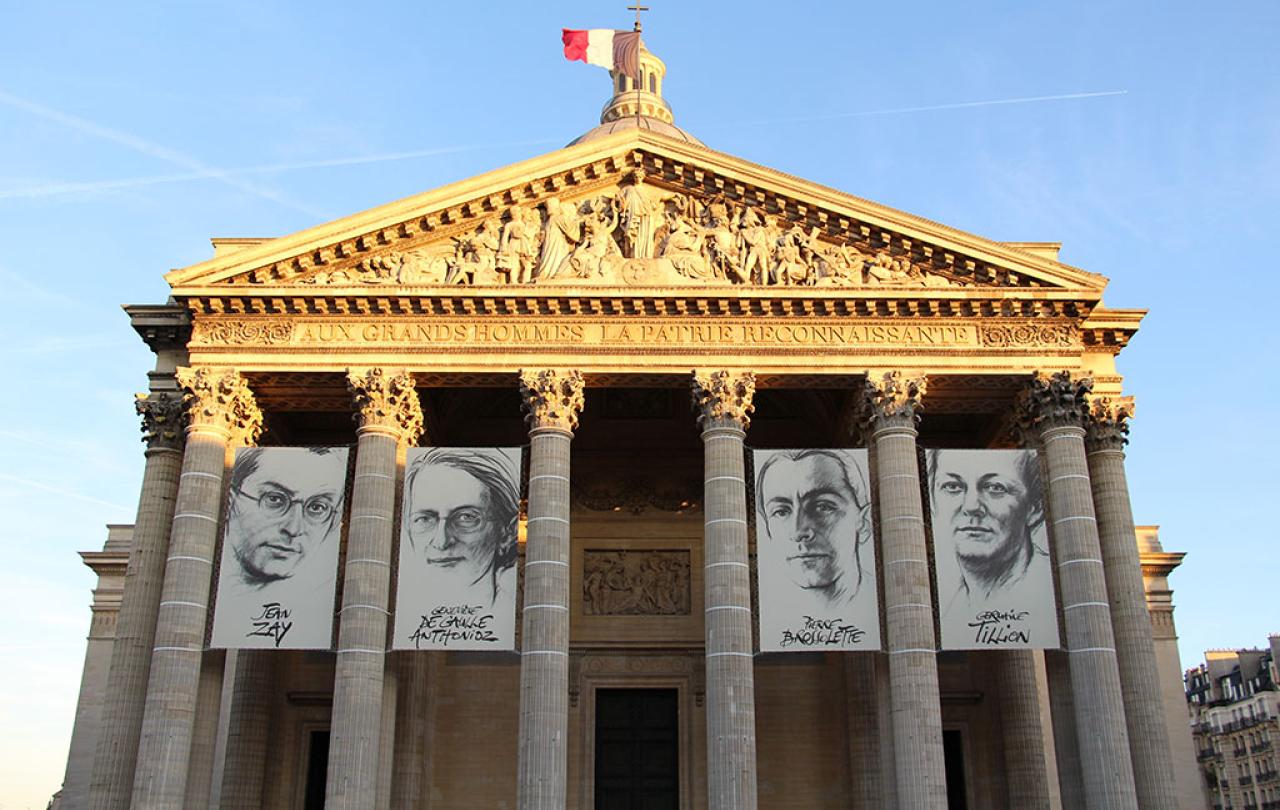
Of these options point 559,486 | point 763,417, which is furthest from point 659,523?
point 559,486

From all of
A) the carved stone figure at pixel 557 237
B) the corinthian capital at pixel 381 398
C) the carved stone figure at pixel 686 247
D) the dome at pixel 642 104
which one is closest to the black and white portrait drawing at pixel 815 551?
the carved stone figure at pixel 686 247

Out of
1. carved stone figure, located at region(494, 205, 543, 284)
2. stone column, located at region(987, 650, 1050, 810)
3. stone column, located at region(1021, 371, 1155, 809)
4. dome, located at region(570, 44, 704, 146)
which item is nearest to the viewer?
stone column, located at region(1021, 371, 1155, 809)

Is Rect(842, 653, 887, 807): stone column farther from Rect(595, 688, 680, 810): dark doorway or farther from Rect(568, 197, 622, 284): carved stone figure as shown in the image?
Rect(568, 197, 622, 284): carved stone figure

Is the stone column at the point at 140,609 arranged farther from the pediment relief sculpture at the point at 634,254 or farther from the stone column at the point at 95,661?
the stone column at the point at 95,661

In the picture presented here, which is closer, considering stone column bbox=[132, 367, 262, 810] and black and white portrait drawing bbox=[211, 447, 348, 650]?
stone column bbox=[132, 367, 262, 810]

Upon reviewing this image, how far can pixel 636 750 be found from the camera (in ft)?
94.2

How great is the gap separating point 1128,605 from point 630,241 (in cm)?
1263

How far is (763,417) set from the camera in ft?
103

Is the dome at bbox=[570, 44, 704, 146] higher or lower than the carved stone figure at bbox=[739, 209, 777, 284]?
higher

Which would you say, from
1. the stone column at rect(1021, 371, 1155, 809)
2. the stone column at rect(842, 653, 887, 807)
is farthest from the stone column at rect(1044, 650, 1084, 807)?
the stone column at rect(842, 653, 887, 807)

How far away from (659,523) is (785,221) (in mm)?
8535

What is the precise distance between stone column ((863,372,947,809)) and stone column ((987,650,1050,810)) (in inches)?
170

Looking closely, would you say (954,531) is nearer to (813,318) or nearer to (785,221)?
(813,318)

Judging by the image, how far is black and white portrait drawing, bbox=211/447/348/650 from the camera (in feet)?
77.4
